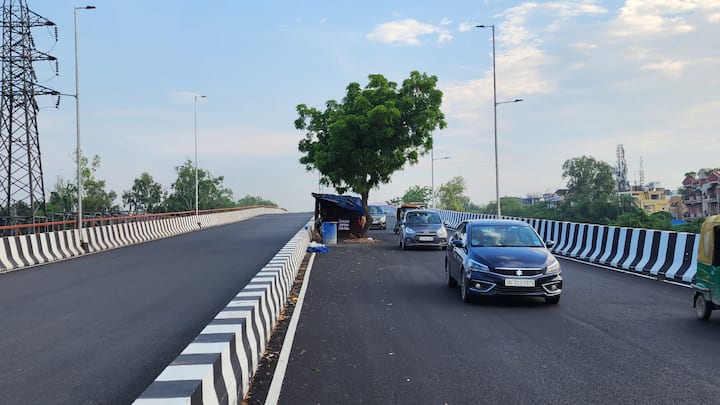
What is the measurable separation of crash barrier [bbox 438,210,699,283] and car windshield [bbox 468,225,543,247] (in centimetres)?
428

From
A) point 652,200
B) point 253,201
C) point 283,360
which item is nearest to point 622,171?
point 652,200

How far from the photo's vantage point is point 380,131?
27859 millimetres

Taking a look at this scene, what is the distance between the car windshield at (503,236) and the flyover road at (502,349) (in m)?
1.09

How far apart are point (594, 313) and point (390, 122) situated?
1836cm

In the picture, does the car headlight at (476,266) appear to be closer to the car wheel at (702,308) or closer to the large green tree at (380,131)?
the car wheel at (702,308)

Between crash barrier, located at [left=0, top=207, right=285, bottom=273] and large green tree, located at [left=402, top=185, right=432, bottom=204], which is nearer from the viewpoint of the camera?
crash barrier, located at [left=0, top=207, right=285, bottom=273]

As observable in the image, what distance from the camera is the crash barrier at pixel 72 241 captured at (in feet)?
58.9

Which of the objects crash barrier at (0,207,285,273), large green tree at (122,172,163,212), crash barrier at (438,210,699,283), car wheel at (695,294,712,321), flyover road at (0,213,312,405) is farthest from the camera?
large green tree at (122,172,163,212)

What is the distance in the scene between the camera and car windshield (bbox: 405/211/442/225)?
2497 cm

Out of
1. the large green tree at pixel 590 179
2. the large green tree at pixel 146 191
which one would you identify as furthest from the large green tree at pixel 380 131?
the large green tree at pixel 590 179

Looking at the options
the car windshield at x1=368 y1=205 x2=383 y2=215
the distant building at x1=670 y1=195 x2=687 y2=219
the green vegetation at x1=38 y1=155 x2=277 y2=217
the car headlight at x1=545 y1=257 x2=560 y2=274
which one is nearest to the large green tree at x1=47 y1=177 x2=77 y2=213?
the green vegetation at x1=38 y1=155 x2=277 y2=217

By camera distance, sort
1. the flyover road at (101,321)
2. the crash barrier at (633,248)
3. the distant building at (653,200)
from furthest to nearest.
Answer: the distant building at (653,200) < the crash barrier at (633,248) < the flyover road at (101,321)

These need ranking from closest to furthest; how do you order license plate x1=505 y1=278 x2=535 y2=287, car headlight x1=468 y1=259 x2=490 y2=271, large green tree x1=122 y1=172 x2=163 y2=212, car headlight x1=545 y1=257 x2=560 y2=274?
license plate x1=505 y1=278 x2=535 y2=287 → car headlight x1=545 y1=257 x2=560 y2=274 → car headlight x1=468 y1=259 x2=490 y2=271 → large green tree x1=122 y1=172 x2=163 y2=212

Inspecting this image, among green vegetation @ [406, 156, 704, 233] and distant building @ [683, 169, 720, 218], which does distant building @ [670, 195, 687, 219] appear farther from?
green vegetation @ [406, 156, 704, 233]
